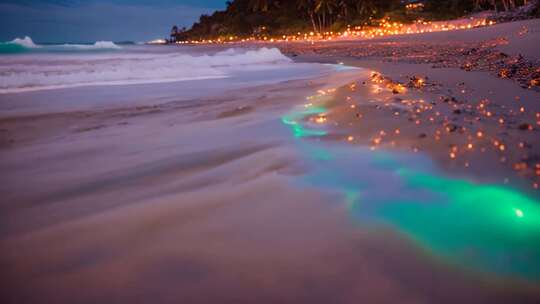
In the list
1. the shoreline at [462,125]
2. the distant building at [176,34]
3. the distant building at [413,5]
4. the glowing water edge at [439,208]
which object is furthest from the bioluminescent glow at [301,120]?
the distant building at [176,34]

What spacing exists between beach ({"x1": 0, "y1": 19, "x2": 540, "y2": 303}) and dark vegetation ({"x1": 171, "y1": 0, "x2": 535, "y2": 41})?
116 feet

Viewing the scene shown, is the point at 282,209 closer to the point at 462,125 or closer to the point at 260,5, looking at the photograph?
the point at 462,125

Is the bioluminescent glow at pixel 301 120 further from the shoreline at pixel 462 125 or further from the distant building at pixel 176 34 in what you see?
the distant building at pixel 176 34

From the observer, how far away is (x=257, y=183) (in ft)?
5.25

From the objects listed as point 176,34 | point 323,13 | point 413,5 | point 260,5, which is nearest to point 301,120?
point 323,13

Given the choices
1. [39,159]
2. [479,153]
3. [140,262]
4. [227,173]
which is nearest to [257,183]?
[227,173]

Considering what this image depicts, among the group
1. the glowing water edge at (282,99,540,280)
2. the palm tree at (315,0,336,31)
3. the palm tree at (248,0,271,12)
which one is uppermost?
the palm tree at (248,0,271,12)

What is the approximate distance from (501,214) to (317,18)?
53014mm

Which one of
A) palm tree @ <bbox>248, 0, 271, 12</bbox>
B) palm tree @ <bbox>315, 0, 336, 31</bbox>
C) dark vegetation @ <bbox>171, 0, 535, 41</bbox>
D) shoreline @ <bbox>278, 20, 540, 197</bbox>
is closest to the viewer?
shoreline @ <bbox>278, 20, 540, 197</bbox>

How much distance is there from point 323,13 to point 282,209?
160 ft

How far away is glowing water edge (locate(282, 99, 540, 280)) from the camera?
0.98m

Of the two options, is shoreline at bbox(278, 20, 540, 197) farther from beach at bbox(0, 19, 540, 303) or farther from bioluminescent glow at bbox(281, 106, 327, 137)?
bioluminescent glow at bbox(281, 106, 327, 137)

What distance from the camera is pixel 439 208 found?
1266 mm

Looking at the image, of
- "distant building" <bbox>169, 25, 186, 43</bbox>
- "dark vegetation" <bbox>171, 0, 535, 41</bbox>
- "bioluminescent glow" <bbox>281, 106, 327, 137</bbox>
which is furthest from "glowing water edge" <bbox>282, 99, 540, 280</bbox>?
"distant building" <bbox>169, 25, 186, 43</bbox>
